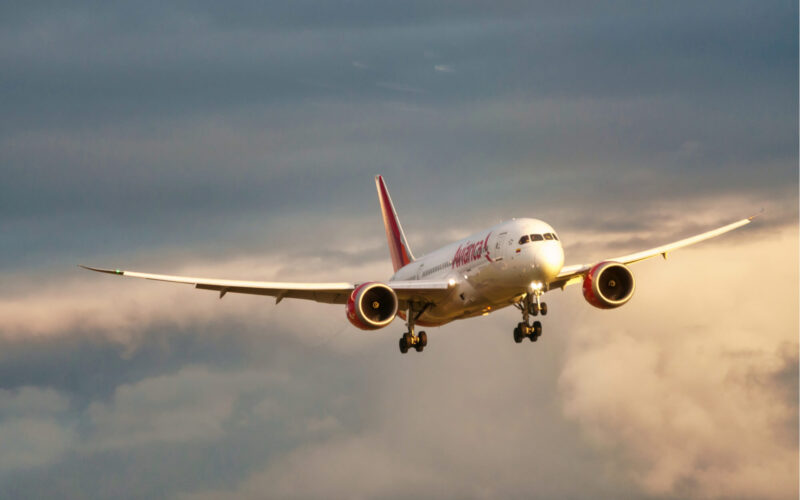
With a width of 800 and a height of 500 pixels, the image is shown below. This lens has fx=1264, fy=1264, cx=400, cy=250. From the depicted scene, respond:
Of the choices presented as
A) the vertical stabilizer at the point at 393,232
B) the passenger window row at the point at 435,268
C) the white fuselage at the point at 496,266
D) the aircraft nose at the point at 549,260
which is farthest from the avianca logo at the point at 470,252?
the vertical stabilizer at the point at 393,232

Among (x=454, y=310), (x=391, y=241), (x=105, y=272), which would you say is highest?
(x=391, y=241)

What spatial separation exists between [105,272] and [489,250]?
740 inches

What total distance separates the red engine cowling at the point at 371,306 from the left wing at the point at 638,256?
962 cm

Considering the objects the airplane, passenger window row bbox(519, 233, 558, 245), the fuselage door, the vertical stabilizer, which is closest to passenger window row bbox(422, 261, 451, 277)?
the airplane

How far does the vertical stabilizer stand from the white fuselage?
14981mm

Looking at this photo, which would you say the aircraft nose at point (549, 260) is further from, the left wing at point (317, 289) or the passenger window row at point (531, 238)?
the left wing at point (317, 289)

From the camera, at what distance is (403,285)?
6556cm

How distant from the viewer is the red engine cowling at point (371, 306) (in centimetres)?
6300

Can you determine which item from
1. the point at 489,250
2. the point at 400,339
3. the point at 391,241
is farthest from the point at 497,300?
the point at 391,241

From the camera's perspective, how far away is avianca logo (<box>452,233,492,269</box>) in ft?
207

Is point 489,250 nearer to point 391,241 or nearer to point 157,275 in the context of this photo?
point 157,275

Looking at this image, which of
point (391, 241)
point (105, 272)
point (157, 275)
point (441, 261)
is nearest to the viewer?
point (105, 272)

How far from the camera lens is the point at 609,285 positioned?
66000 millimetres

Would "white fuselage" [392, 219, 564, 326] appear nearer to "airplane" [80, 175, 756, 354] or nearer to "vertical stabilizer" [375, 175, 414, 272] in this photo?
"airplane" [80, 175, 756, 354]
